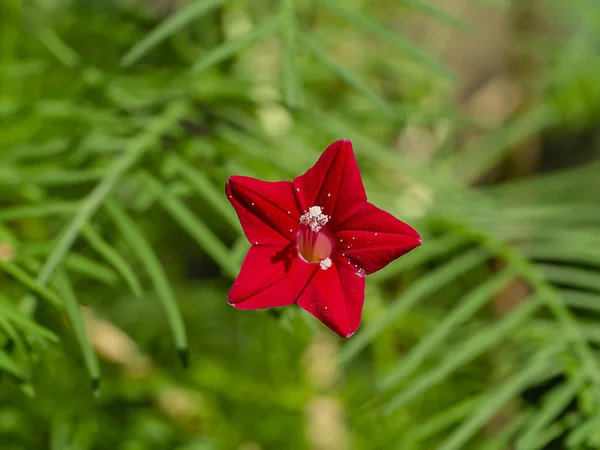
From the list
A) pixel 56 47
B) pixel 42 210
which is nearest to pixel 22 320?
pixel 42 210

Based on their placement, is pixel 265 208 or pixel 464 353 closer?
pixel 265 208

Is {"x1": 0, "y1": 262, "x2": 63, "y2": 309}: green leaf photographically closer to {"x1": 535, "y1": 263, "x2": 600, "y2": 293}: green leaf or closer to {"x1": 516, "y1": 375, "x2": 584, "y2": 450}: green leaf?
{"x1": 516, "y1": 375, "x2": 584, "y2": 450}: green leaf

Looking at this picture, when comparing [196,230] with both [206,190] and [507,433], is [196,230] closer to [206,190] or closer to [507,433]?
[206,190]

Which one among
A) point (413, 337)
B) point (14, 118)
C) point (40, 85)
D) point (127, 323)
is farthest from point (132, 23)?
point (413, 337)

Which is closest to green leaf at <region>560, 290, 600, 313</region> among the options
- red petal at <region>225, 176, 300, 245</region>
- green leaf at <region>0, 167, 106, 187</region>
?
red petal at <region>225, 176, 300, 245</region>

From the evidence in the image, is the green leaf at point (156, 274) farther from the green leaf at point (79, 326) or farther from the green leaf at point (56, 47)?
the green leaf at point (56, 47)

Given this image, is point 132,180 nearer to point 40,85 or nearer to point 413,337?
point 40,85

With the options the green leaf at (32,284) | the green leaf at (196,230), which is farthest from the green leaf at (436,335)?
the green leaf at (32,284)

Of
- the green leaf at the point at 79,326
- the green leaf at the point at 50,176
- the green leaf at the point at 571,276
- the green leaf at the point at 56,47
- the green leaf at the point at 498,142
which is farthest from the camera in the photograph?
the green leaf at the point at 498,142
